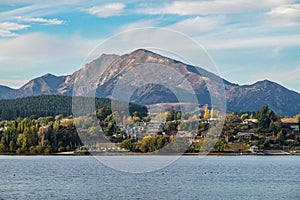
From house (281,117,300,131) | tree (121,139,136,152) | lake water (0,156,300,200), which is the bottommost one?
lake water (0,156,300,200)

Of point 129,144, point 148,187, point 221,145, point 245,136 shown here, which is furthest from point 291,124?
point 148,187

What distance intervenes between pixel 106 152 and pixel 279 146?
51.8 metres

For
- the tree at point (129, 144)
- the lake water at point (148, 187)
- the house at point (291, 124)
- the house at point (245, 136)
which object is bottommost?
the lake water at point (148, 187)

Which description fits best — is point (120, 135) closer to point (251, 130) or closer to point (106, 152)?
point (106, 152)

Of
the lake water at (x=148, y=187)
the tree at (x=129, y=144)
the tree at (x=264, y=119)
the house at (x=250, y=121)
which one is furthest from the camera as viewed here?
the house at (x=250, y=121)

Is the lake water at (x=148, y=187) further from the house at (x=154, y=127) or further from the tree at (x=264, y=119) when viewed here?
the tree at (x=264, y=119)

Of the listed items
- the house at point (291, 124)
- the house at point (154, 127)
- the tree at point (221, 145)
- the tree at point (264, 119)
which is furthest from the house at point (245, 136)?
the house at point (154, 127)

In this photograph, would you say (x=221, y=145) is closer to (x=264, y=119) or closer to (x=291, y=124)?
(x=264, y=119)

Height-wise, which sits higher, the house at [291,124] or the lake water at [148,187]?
the house at [291,124]

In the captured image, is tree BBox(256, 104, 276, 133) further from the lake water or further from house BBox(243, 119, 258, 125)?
the lake water

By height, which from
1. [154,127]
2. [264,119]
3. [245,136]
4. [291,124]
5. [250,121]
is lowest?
[245,136]

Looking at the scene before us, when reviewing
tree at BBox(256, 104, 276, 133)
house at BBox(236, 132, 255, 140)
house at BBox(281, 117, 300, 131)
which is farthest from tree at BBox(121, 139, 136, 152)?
house at BBox(281, 117, 300, 131)

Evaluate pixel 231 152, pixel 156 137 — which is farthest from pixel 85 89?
pixel 231 152

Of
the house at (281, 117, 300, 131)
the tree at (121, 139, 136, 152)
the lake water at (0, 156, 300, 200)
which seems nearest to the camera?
the lake water at (0, 156, 300, 200)
